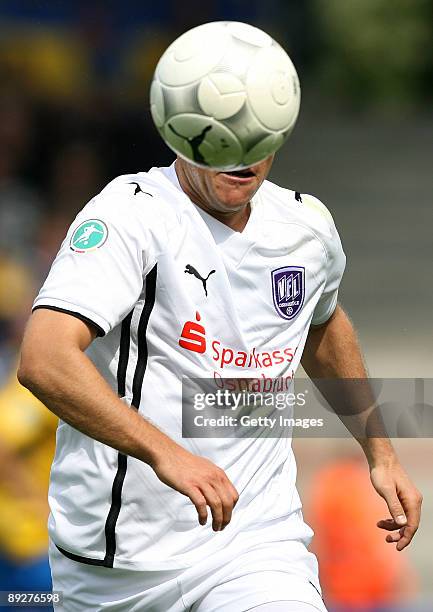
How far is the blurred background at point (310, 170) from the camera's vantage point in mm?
5844

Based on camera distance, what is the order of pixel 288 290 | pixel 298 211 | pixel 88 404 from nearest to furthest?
1. pixel 88 404
2. pixel 288 290
3. pixel 298 211

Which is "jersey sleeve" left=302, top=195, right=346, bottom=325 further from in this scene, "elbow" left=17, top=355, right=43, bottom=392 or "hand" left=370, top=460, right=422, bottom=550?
"elbow" left=17, top=355, right=43, bottom=392

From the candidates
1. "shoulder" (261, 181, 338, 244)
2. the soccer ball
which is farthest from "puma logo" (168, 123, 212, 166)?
"shoulder" (261, 181, 338, 244)

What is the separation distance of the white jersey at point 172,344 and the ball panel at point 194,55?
33 cm

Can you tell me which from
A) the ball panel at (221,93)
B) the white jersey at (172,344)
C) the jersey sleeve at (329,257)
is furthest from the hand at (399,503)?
the ball panel at (221,93)

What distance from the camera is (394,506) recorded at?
11.7ft

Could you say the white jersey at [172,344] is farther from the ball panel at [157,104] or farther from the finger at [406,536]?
the finger at [406,536]

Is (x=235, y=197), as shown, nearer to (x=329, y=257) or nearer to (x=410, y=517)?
(x=329, y=257)

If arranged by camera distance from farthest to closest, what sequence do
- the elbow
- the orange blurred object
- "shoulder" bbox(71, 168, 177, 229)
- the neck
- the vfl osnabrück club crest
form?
the orange blurred object → the vfl osnabrück club crest → the neck → "shoulder" bbox(71, 168, 177, 229) → the elbow

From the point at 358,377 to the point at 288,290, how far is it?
1.92 feet

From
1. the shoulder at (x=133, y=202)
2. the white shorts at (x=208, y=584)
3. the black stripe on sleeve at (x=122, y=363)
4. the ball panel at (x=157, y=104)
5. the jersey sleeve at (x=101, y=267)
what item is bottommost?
the white shorts at (x=208, y=584)

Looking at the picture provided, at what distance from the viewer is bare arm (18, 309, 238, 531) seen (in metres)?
2.82

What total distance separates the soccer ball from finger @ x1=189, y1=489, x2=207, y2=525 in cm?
85

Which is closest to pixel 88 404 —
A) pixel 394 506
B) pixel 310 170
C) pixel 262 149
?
pixel 262 149
